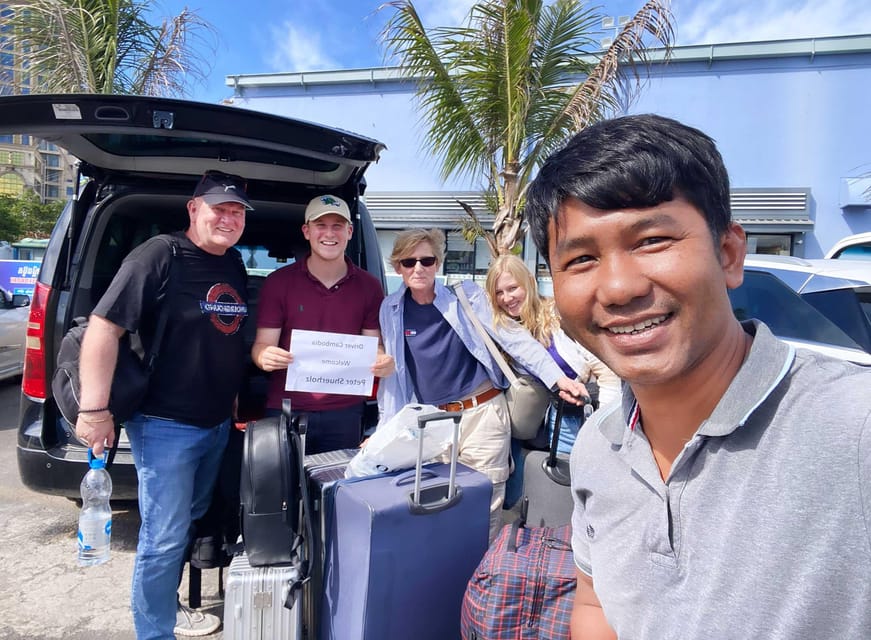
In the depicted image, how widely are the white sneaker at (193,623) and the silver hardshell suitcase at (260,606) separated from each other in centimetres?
74

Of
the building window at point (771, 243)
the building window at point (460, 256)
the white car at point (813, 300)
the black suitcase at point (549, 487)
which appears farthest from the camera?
the building window at point (460, 256)

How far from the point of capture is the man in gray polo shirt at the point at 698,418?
2.67ft

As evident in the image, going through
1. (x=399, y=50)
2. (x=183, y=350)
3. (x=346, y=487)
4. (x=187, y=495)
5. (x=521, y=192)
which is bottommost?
(x=187, y=495)

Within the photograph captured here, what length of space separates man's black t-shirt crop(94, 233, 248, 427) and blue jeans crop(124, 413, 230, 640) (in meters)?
0.08

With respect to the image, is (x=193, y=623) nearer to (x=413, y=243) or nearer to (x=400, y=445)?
(x=400, y=445)

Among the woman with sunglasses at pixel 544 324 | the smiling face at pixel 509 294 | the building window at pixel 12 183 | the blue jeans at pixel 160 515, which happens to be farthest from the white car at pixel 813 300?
the building window at pixel 12 183

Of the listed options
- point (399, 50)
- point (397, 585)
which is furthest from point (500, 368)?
point (399, 50)

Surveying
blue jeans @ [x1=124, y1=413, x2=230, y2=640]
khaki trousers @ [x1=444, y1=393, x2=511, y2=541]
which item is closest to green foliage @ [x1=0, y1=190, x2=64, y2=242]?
blue jeans @ [x1=124, y1=413, x2=230, y2=640]

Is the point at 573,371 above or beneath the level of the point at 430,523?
above

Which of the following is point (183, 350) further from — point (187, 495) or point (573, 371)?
point (573, 371)

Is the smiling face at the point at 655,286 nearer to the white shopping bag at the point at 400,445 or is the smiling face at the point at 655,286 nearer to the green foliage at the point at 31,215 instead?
the white shopping bag at the point at 400,445

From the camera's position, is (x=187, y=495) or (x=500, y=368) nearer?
(x=187, y=495)

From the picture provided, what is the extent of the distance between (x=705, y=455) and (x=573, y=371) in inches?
72.7

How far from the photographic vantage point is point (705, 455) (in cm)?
94
